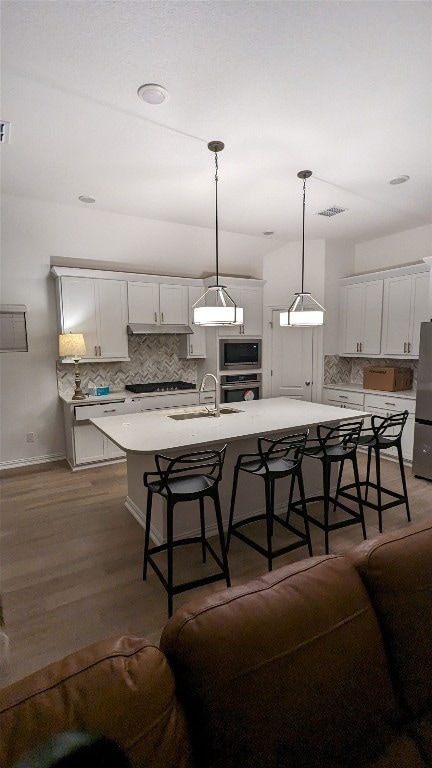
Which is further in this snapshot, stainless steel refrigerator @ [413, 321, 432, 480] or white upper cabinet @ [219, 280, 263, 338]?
white upper cabinet @ [219, 280, 263, 338]

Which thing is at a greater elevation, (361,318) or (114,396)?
(361,318)

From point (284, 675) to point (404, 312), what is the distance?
4.93 m

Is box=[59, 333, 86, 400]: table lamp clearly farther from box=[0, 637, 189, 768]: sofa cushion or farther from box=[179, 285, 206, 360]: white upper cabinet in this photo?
box=[0, 637, 189, 768]: sofa cushion

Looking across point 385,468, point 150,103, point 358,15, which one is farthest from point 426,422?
point 150,103

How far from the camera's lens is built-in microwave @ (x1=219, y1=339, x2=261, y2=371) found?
552 cm

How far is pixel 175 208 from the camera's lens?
4285mm

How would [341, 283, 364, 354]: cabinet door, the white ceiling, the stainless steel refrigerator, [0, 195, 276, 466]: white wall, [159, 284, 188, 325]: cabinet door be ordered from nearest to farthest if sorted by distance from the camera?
the white ceiling
the stainless steel refrigerator
[0, 195, 276, 466]: white wall
[159, 284, 188, 325]: cabinet door
[341, 283, 364, 354]: cabinet door

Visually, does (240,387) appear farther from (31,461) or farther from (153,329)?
(31,461)

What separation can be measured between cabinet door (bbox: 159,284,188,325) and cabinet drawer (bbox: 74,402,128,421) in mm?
1314

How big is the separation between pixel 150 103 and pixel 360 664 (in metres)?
2.92

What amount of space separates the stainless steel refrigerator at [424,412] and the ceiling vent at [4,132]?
161 inches

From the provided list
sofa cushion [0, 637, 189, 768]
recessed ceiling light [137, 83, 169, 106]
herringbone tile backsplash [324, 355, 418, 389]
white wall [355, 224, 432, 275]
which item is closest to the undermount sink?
recessed ceiling light [137, 83, 169, 106]

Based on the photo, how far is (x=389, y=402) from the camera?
492cm

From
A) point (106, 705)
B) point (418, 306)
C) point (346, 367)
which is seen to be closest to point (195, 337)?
point (346, 367)
